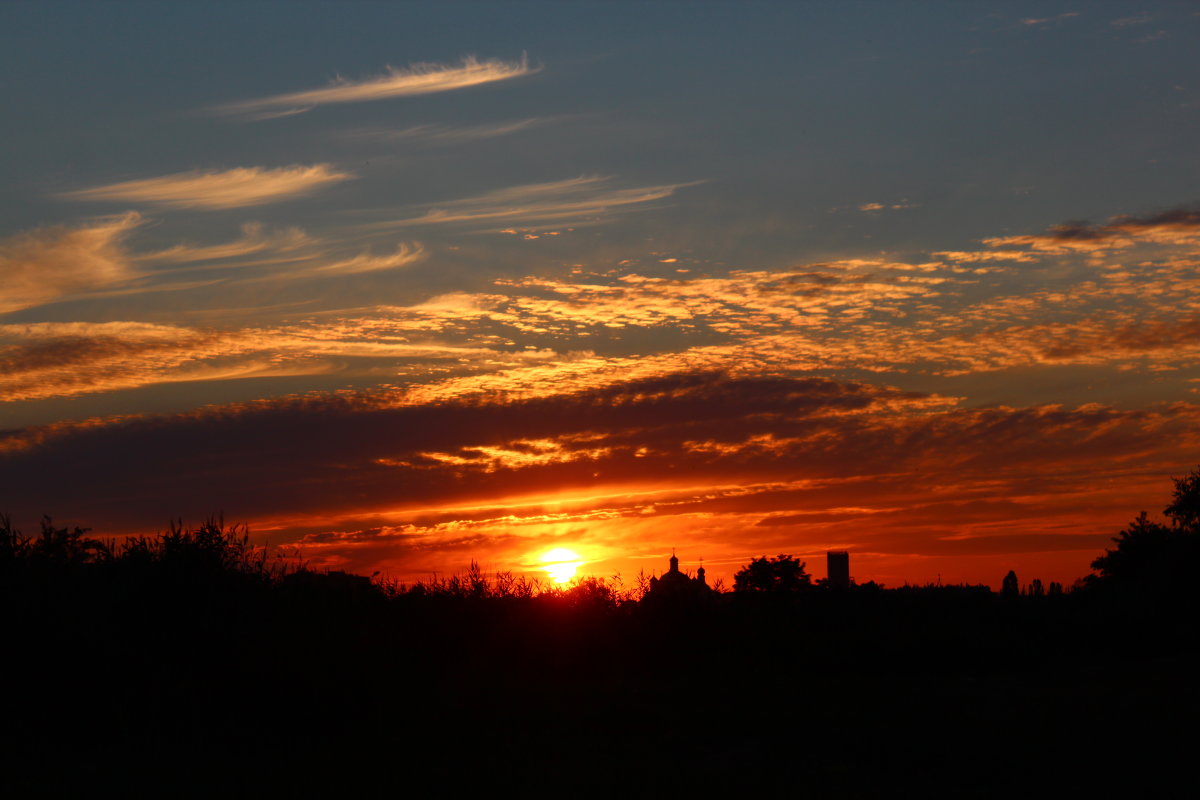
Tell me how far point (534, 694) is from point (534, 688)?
0.71 meters

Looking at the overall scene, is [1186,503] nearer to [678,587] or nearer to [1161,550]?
[1161,550]

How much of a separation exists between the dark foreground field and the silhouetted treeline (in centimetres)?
5

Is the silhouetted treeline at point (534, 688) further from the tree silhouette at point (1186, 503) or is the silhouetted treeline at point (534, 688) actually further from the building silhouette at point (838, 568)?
the tree silhouette at point (1186, 503)

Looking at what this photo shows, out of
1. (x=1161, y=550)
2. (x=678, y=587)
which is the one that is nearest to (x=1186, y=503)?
(x=1161, y=550)

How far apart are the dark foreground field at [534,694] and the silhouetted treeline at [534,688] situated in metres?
0.05

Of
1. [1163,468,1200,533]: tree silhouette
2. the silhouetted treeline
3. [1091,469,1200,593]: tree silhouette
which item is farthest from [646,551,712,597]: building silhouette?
[1163,468,1200,533]: tree silhouette

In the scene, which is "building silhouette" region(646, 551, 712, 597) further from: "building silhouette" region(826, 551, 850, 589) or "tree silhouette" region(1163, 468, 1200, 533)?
"tree silhouette" region(1163, 468, 1200, 533)

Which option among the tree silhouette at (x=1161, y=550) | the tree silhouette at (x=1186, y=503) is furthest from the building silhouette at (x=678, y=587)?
the tree silhouette at (x=1186, y=503)

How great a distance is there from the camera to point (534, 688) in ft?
57.4

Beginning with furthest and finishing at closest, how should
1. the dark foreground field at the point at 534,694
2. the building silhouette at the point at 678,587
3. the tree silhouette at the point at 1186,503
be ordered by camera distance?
the tree silhouette at the point at 1186,503
the building silhouette at the point at 678,587
the dark foreground field at the point at 534,694

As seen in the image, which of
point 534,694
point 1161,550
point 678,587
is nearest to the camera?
point 534,694

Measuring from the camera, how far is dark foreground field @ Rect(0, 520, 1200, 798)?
39.2 feet

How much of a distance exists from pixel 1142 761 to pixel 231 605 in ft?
43.0

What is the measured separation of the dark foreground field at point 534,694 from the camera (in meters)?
11.9
